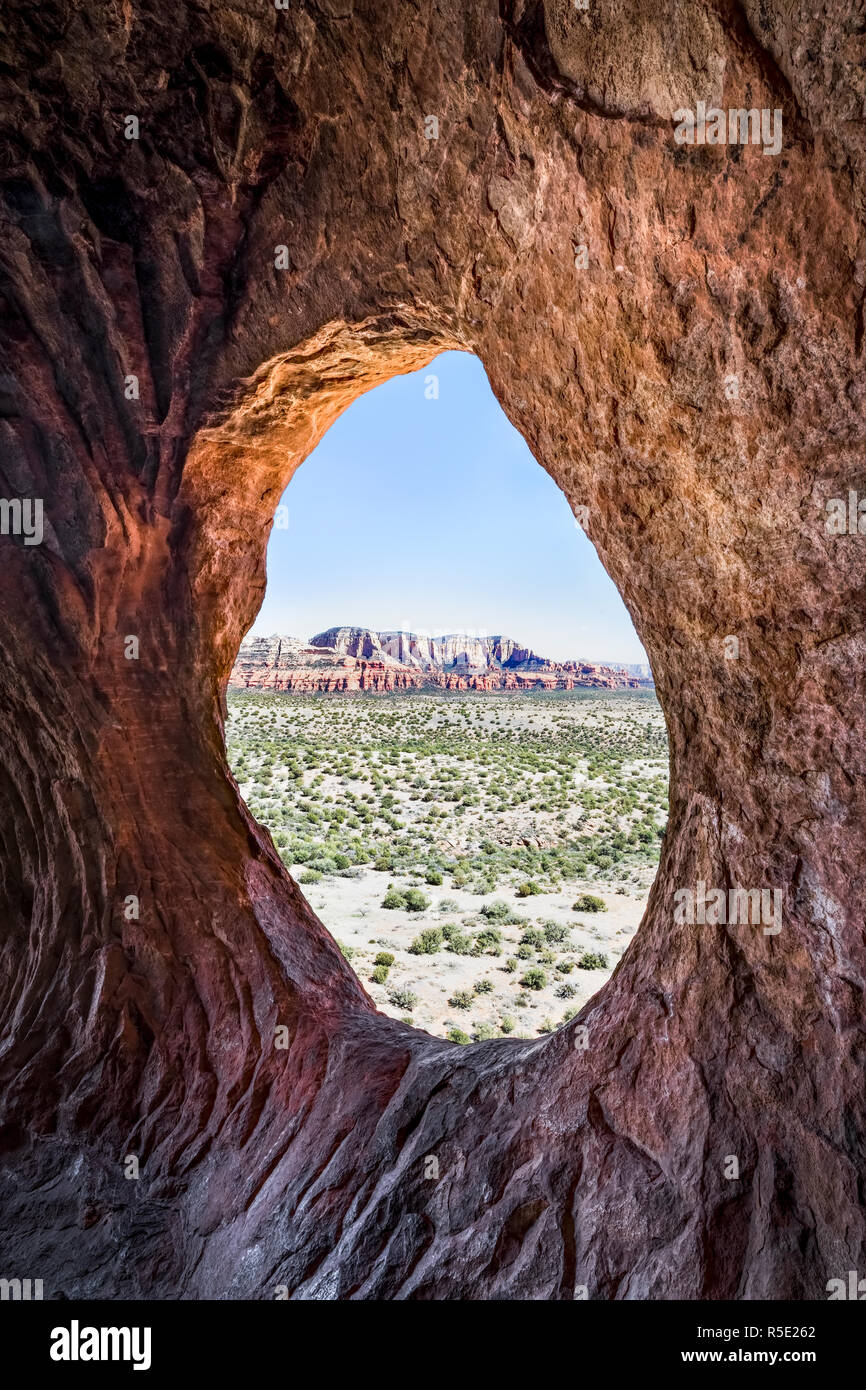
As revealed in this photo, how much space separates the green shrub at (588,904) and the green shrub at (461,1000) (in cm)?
639

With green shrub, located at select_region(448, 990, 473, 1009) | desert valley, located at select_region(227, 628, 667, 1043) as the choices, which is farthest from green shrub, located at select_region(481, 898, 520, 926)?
green shrub, located at select_region(448, 990, 473, 1009)

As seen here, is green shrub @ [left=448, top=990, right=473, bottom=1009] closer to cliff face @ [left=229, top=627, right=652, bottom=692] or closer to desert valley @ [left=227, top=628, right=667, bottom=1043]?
desert valley @ [left=227, top=628, right=667, bottom=1043]

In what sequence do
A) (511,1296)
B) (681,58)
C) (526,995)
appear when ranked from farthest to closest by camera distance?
(526,995)
(511,1296)
(681,58)

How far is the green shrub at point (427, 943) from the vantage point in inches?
698

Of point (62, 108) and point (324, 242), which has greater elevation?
point (62, 108)

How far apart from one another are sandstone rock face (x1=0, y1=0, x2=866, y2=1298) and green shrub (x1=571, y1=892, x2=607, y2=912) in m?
15.0

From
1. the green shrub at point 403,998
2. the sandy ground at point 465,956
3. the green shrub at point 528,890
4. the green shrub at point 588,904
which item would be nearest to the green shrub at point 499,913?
the sandy ground at point 465,956

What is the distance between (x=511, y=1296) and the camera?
3988 mm

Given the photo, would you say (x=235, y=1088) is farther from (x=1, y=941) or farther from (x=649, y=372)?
(x=649, y=372)

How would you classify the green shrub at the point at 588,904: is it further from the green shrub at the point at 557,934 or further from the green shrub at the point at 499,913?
the green shrub at the point at 499,913

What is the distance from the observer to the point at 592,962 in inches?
685

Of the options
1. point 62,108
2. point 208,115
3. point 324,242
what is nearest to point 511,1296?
point 324,242

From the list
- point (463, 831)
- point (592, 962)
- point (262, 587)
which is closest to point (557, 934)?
point (592, 962)

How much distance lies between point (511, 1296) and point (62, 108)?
26.6 ft
